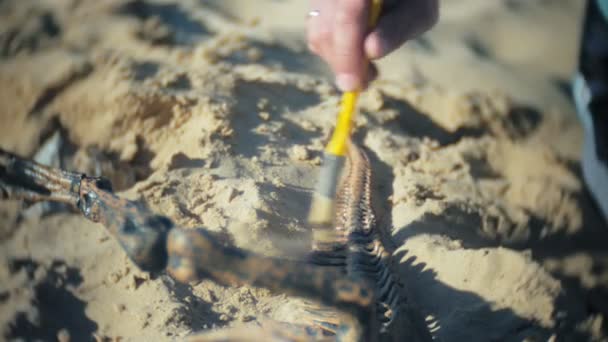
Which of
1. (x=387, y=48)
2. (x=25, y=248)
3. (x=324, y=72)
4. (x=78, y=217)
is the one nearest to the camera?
(x=387, y=48)

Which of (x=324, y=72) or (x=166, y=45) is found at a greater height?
(x=166, y=45)

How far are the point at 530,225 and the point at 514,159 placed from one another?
0.63 metres

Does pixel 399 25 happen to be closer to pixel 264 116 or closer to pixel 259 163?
pixel 259 163

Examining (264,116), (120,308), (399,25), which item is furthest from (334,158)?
(264,116)

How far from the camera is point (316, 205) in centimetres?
156

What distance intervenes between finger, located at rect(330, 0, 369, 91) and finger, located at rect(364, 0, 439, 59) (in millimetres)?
39

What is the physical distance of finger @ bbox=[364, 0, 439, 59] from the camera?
1.47m

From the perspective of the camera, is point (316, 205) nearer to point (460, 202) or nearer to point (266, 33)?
point (460, 202)

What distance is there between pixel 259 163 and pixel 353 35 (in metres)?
0.89

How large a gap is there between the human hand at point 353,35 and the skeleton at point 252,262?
1.83 ft

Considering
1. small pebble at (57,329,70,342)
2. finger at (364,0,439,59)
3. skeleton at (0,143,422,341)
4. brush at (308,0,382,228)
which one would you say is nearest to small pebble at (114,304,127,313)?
small pebble at (57,329,70,342)

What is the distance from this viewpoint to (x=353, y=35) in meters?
1.44

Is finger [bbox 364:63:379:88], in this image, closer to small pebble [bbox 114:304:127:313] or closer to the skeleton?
the skeleton

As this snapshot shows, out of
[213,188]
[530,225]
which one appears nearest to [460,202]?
[530,225]
